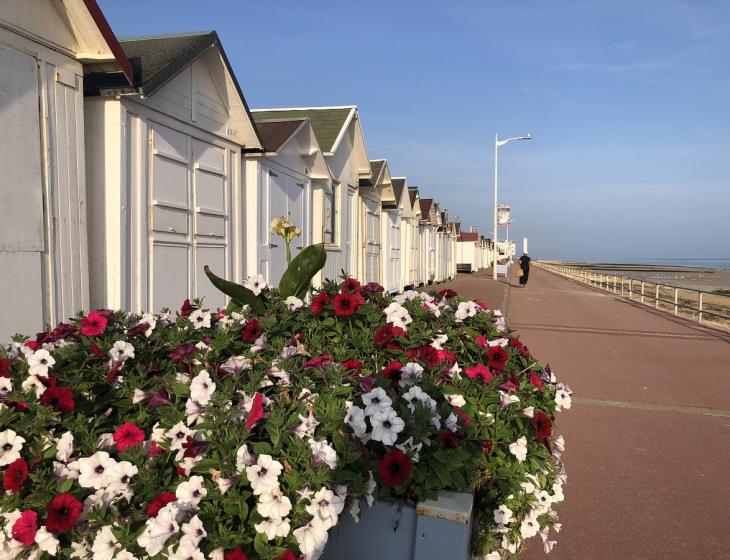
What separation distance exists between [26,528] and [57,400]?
0.47 m

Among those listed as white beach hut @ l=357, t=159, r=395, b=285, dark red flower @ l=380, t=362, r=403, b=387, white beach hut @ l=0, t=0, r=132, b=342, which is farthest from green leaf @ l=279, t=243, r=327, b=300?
white beach hut @ l=357, t=159, r=395, b=285

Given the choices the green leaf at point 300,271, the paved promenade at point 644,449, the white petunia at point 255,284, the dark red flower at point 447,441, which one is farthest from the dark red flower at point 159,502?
the paved promenade at point 644,449

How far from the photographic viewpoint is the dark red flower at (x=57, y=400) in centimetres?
220

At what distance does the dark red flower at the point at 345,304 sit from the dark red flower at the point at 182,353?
720 mm

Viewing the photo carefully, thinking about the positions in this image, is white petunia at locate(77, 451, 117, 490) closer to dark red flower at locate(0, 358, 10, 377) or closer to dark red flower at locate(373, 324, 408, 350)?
dark red flower at locate(0, 358, 10, 377)

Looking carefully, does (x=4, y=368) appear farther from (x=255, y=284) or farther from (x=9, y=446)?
(x=255, y=284)

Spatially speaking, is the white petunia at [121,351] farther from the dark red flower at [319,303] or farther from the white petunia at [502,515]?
the white petunia at [502,515]

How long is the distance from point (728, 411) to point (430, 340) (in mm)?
5003

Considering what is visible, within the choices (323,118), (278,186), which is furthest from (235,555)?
(323,118)

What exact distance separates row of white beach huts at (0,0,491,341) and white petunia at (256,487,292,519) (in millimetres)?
3641

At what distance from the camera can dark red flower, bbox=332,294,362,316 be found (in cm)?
304

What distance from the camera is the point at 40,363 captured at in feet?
7.66

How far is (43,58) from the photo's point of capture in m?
4.97

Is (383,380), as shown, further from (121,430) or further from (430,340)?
(121,430)
